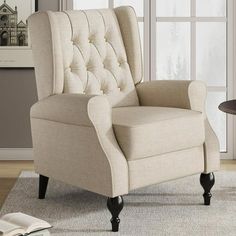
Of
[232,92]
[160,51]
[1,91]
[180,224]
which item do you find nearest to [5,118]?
[1,91]

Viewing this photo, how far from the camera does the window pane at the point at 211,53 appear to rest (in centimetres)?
489

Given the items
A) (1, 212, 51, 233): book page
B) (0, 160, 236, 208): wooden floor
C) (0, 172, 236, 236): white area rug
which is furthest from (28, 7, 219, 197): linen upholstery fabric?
(1, 212, 51, 233): book page

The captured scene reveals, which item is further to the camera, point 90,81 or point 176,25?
point 176,25

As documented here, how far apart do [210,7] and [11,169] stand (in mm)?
1888

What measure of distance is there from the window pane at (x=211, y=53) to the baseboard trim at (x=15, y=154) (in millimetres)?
1415

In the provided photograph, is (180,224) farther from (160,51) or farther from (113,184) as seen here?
(160,51)

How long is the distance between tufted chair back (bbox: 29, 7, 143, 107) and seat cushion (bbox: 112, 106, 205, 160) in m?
0.27

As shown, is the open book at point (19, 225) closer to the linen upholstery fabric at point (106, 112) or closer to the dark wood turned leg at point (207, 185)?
the linen upholstery fabric at point (106, 112)

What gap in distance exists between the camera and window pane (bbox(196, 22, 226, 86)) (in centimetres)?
489

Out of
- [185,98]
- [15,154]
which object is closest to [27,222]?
[185,98]

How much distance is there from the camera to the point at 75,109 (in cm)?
326

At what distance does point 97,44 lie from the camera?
3.88 metres

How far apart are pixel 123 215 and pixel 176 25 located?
6.45 ft

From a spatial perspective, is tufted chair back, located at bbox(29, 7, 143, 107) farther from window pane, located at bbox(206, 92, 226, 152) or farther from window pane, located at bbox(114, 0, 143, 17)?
window pane, located at bbox(206, 92, 226, 152)
